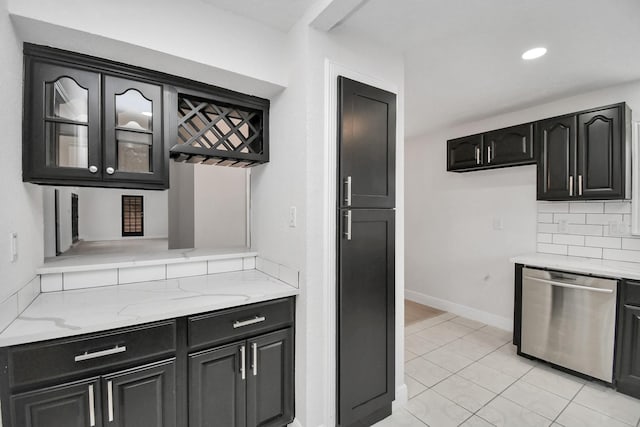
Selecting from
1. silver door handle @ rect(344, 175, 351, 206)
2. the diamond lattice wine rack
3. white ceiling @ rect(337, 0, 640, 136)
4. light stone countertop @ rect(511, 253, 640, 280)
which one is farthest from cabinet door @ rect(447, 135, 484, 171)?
the diamond lattice wine rack

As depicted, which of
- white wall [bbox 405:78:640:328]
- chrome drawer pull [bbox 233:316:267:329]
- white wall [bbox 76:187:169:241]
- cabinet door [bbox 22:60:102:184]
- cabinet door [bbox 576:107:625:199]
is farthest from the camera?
white wall [bbox 405:78:640:328]

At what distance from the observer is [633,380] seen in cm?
202

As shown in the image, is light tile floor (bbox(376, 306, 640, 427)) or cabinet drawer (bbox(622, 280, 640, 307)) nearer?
light tile floor (bbox(376, 306, 640, 427))

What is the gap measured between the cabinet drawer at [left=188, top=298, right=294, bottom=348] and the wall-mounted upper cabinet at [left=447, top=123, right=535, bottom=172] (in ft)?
8.83

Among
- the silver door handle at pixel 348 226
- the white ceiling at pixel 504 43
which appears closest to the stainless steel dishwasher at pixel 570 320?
the white ceiling at pixel 504 43

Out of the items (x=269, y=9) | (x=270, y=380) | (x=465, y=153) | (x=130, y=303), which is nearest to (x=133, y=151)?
(x=130, y=303)

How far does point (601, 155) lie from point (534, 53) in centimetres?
110

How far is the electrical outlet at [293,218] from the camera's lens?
1.69 m

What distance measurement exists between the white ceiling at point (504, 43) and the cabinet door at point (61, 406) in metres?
2.19

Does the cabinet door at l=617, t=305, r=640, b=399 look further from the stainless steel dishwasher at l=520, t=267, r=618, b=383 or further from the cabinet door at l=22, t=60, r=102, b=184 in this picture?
the cabinet door at l=22, t=60, r=102, b=184

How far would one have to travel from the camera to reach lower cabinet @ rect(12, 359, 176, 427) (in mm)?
1072

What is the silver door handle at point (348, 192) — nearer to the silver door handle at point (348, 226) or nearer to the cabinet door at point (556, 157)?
the silver door handle at point (348, 226)

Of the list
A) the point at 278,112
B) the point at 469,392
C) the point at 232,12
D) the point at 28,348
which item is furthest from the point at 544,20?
the point at 28,348

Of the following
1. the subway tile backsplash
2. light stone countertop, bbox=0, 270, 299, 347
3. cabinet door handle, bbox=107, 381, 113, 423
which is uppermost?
the subway tile backsplash
